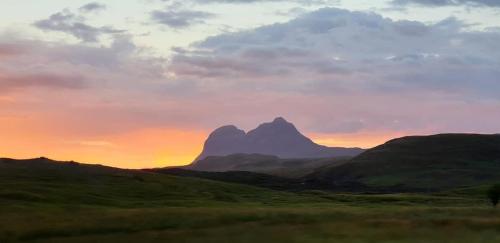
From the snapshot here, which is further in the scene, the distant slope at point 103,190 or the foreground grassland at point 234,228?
the distant slope at point 103,190

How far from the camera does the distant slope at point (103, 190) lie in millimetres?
79125

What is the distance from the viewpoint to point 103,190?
102 m

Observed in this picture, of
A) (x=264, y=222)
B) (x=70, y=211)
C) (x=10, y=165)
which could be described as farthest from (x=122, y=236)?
(x=10, y=165)

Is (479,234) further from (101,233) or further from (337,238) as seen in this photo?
(101,233)

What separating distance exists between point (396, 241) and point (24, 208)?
41.3m

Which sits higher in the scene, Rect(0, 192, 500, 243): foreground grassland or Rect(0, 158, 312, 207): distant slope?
Rect(0, 158, 312, 207): distant slope

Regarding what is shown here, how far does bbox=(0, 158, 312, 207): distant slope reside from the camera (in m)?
79.1

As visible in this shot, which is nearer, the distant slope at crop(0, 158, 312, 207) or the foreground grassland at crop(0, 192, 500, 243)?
the foreground grassland at crop(0, 192, 500, 243)

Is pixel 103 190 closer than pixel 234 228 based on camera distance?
No

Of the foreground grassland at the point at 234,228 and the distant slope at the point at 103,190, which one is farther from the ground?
the distant slope at the point at 103,190

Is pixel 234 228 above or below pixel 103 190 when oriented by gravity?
below

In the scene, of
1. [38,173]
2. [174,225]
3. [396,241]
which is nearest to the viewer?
[396,241]

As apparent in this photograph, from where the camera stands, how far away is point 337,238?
3712cm

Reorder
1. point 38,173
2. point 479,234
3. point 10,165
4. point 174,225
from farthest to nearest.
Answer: point 10,165, point 38,173, point 174,225, point 479,234
